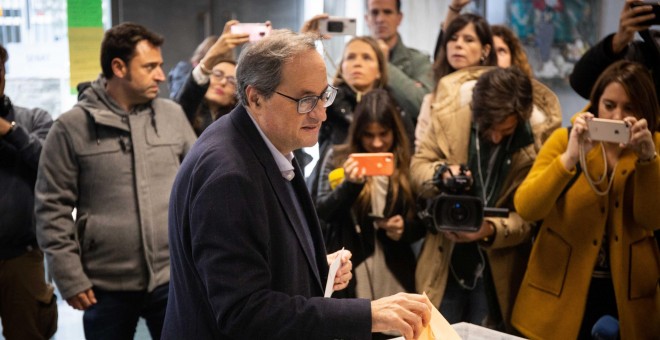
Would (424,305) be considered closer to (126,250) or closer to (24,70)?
(126,250)

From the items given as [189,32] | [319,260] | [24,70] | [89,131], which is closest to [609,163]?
[319,260]

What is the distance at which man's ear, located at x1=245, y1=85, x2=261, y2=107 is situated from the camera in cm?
192

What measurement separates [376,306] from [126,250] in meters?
1.61

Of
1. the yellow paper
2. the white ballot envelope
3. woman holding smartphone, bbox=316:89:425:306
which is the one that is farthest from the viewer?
woman holding smartphone, bbox=316:89:425:306

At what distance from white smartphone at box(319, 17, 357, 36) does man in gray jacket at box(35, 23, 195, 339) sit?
1102 mm

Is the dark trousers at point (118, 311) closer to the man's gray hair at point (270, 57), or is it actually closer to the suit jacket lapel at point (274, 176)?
the suit jacket lapel at point (274, 176)

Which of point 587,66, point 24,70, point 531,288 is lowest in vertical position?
point 531,288

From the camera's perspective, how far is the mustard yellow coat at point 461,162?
10.9 feet

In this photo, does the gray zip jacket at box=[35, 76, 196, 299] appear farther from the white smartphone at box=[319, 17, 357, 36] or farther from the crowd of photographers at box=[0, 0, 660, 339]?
the white smartphone at box=[319, 17, 357, 36]

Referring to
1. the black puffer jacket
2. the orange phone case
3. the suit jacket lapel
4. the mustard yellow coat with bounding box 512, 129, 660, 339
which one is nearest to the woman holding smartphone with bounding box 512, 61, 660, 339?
the mustard yellow coat with bounding box 512, 129, 660, 339

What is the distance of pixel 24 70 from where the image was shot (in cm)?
522

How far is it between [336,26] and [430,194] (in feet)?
3.59

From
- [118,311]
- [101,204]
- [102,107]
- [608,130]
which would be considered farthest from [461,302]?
[102,107]

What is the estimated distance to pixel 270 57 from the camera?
6.13 feet
